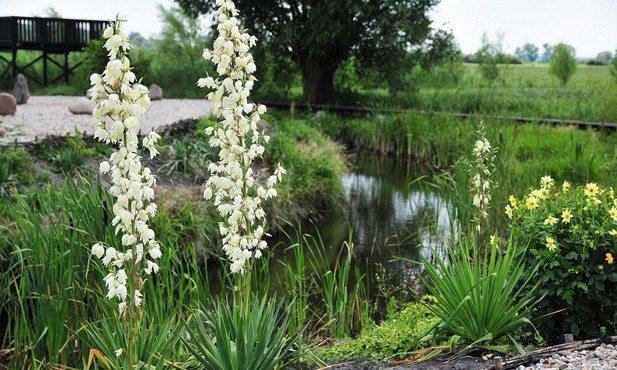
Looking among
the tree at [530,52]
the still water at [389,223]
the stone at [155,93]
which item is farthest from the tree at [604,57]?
the still water at [389,223]

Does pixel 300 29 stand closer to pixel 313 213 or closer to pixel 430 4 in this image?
pixel 430 4

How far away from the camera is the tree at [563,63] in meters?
32.5

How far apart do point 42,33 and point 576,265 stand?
75.5ft

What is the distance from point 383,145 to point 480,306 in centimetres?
1379

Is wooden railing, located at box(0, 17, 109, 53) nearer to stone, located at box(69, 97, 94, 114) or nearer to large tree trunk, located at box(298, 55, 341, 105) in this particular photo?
large tree trunk, located at box(298, 55, 341, 105)

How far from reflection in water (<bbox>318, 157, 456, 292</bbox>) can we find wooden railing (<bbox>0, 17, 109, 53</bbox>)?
42.6 ft

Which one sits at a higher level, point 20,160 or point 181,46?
point 181,46

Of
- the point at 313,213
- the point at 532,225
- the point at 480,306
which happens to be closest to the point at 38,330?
the point at 480,306

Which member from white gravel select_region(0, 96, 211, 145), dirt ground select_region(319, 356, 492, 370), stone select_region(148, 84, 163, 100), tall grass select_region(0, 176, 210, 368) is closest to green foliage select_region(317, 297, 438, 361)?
dirt ground select_region(319, 356, 492, 370)

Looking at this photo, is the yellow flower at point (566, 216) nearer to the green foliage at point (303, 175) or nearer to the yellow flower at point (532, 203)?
the yellow flower at point (532, 203)

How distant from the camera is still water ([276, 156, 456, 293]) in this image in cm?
921

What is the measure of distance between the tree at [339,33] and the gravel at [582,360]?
695 inches

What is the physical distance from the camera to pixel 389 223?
11.8 meters

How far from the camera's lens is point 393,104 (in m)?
23.2
